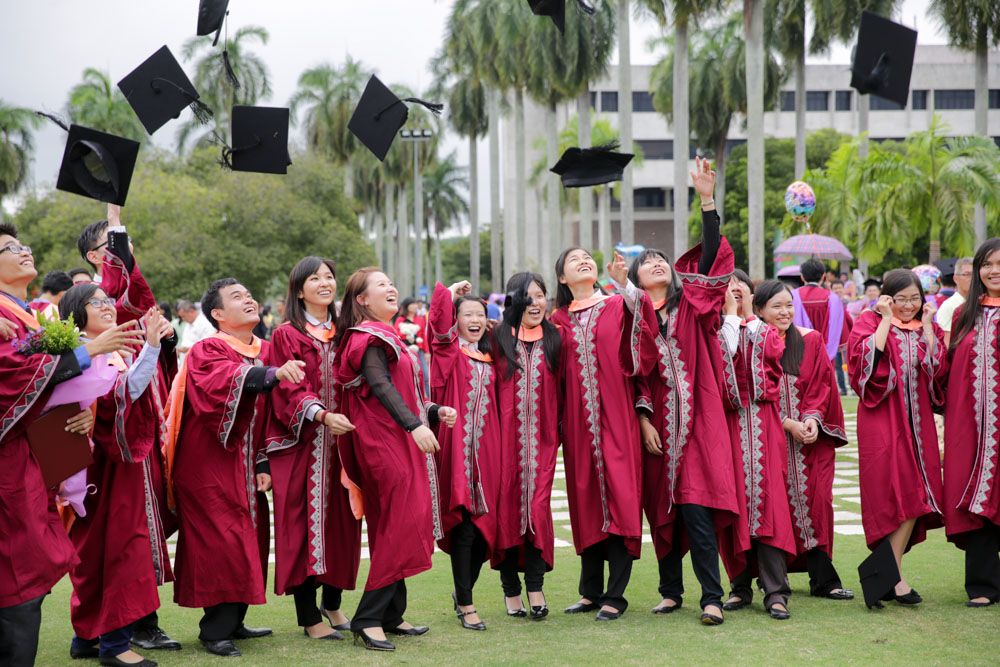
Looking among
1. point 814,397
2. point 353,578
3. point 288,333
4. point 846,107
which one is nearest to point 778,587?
point 814,397

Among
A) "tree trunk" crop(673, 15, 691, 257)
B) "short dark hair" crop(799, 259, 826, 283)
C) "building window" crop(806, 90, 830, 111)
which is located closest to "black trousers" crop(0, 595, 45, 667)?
"short dark hair" crop(799, 259, 826, 283)

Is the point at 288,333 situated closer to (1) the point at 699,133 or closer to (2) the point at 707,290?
(2) the point at 707,290

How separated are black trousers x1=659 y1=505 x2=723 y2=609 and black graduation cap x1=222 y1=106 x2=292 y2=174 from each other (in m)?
3.37

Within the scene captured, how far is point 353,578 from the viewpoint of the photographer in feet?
21.2

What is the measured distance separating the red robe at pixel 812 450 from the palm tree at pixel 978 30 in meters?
25.7

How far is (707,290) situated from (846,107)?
2597 inches

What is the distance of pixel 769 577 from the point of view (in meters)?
6.77

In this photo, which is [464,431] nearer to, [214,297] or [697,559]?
[697,559]

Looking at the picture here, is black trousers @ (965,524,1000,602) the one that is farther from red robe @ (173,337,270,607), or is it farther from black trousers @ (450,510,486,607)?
red robe @ (173,337,270,607)

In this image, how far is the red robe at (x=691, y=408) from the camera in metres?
6.63

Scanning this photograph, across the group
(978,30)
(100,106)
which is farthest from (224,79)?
(978,30)

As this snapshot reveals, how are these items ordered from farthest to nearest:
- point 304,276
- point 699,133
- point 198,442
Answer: point 699,133 < point 304,276 < point 198,442

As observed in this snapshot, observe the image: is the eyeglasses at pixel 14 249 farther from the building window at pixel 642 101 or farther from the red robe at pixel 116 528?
the building window at pixel 642 101

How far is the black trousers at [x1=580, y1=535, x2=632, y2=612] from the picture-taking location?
673 centimetres
